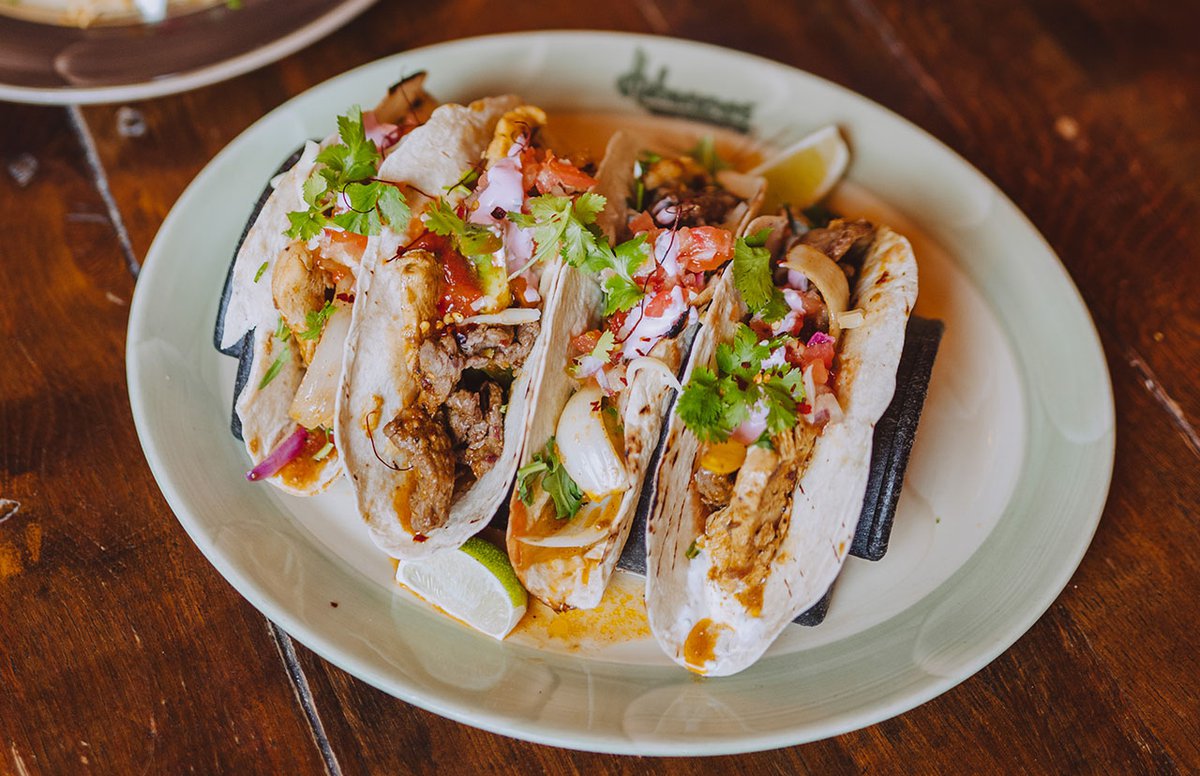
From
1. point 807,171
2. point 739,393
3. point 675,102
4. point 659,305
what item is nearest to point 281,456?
point 659,305

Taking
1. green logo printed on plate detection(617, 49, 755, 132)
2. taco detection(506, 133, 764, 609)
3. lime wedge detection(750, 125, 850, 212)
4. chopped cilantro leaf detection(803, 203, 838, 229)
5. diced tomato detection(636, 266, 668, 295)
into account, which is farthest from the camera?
green logo printed on plate detection(617, 49, 755, 132)

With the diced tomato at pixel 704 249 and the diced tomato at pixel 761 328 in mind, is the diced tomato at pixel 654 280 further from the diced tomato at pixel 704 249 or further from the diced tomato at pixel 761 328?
the diced tomato at pixel 761 328

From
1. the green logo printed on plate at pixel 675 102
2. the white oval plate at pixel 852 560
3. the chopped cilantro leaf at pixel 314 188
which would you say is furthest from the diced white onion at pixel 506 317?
the green logo printed on plate at pixel 675 102

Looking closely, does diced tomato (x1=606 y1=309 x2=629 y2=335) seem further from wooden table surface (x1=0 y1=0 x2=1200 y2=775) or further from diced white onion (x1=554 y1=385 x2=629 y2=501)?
wooden table surface (x1=0 y1=0 x2=1200 y2=775)

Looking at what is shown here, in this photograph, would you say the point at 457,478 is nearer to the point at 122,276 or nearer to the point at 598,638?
the point at 598,638

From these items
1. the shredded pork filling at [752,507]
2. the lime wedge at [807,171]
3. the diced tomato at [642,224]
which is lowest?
the shredded pork filling at [752,507]

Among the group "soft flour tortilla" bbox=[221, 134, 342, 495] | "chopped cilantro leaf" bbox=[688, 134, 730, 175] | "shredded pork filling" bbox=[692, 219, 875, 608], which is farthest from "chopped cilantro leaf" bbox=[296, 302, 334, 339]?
"chopped cilantro leaf" bbox=[688, 134, 730, 175]

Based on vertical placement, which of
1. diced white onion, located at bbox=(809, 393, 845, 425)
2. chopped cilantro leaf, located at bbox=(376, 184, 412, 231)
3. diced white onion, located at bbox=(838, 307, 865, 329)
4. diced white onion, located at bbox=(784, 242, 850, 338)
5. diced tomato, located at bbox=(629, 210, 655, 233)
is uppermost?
chopped cilantro leaf, located at bbox=(376, 184, 412, 231)
